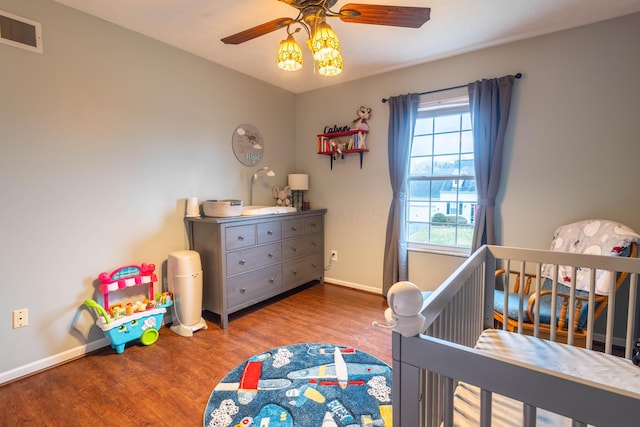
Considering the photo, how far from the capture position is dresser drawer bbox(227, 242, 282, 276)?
105 inches

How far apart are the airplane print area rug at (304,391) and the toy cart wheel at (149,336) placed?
2.69 feet

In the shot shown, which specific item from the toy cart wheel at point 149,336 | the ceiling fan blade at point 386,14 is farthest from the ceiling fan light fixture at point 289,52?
the toy cart wheel at point 149,336

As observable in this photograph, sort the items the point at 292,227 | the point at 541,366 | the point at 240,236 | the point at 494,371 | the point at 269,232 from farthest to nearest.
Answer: the point at 292,227 < the point at 269,232 < the point at 240,236 < the point at 541,366 < the point at 494,371

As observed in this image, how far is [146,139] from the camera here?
249 cm

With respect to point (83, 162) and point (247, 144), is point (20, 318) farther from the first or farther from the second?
point (247, 144)

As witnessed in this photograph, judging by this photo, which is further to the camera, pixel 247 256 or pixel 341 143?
pixel 341 143

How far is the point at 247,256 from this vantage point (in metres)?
2.79

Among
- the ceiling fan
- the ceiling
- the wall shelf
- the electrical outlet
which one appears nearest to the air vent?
the ceiling

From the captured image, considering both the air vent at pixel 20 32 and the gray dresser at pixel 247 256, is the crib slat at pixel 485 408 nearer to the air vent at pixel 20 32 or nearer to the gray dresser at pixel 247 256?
the gray dresser at pixel 247 256

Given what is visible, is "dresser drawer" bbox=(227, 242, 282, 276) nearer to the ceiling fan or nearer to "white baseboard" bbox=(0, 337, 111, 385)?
"white baseboard" bbox=(0, 337, 111, 385)

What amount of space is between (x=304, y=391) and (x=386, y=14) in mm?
2130

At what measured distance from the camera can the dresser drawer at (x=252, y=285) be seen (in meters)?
2.68

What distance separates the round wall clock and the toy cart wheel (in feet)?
5.87

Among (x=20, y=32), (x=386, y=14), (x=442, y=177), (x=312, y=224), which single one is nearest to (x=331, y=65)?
(x=386, y=14)
